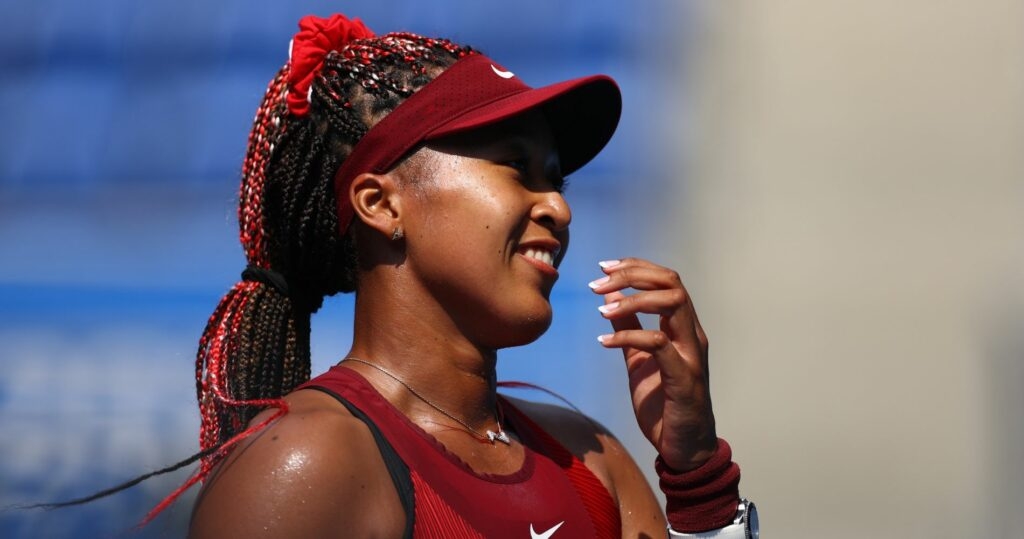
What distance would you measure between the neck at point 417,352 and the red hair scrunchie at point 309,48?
35 cm

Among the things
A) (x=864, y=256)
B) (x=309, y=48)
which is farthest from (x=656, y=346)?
(x=864, y=256)

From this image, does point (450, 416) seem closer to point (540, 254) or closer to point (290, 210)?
point (540, 254)

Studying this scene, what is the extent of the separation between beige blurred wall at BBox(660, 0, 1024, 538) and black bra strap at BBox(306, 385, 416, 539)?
2.62 meters

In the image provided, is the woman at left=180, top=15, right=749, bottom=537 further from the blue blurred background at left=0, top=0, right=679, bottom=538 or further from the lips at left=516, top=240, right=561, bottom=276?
the blue blurred background at left=0, top=0, right=679, bottom=538

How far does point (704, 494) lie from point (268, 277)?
88 cm

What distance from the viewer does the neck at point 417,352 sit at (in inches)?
81.0

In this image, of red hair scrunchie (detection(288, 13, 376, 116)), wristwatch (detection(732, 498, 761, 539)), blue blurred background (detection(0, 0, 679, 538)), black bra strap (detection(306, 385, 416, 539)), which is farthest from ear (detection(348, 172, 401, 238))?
blue blurred background (detection(0, 0, 679, 538))

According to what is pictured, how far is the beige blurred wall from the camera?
4.19 meters

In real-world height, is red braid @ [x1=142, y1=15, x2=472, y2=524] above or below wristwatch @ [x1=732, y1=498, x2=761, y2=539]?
above

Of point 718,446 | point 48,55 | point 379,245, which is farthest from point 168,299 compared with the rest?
point 718,446

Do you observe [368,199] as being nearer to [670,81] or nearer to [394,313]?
[394,313]

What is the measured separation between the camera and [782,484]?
425 centimetres

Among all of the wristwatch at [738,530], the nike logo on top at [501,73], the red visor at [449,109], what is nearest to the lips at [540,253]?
the red visor at [449,109]

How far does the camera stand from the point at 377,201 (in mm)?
2078
